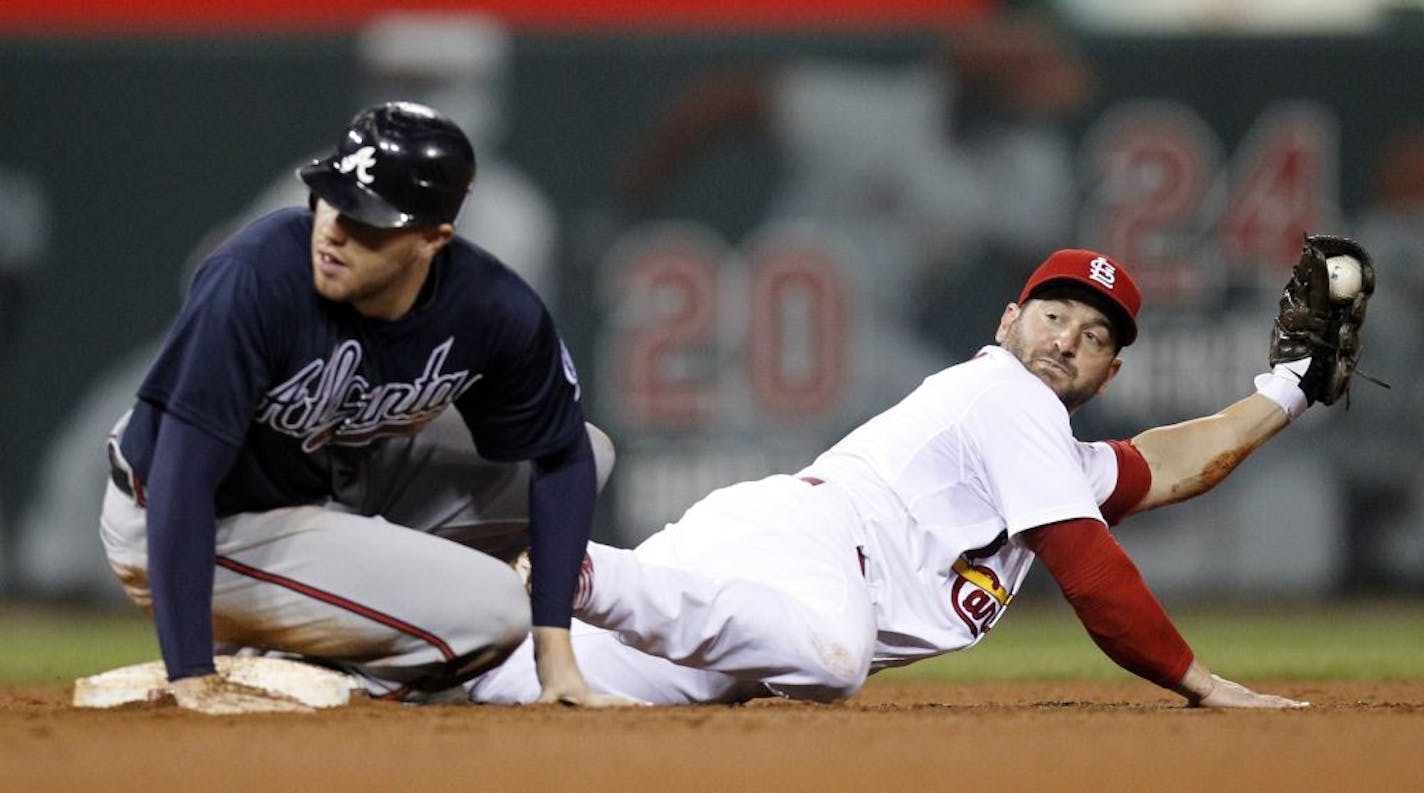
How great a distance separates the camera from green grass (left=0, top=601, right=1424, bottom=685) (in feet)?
17.3

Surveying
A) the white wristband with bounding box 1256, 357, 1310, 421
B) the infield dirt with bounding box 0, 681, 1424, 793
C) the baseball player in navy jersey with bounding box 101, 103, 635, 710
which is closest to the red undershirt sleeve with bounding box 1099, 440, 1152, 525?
the white wristband with bounding box 1256, 357, 1310, 421

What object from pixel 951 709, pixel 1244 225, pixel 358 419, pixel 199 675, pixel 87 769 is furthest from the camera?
pixel 1244 225

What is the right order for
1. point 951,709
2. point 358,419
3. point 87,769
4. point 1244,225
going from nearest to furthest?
1. point 87,769
2. point 358,419
3. point 951,709
4. point 1244,225

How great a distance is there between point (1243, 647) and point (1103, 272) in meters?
2.80

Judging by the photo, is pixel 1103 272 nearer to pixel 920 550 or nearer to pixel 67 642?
pixel 920 550

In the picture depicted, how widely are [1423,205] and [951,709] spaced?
4999mm

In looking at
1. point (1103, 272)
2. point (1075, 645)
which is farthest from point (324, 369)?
point (1075, 645)

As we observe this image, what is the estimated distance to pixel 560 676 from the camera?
329 cm

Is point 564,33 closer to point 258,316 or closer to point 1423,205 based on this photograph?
point 1423,205

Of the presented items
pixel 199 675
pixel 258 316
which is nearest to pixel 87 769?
pixel 199 675

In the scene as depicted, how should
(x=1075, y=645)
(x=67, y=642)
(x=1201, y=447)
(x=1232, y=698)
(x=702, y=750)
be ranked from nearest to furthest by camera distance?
(x=702, y=750) → (x=1232, y=698) → (x=1201, y=447) → (x=1075, y=645) → (x=67, y=642)

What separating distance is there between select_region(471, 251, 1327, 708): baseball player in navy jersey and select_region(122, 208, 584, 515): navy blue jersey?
15.5 inches

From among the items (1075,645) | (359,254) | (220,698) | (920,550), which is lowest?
(1075,645)

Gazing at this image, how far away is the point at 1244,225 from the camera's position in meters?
7.67
